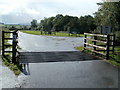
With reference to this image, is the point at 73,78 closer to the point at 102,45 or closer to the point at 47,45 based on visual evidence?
the point at 102,45

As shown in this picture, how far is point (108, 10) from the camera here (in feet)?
57.1

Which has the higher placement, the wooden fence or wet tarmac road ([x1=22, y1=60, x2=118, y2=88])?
the wooden fence

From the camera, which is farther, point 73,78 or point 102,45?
point 102,45

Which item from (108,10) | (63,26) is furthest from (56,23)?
(108,10)

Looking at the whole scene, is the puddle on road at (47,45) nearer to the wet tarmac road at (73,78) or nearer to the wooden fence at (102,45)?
the wooden fence at (102,45)

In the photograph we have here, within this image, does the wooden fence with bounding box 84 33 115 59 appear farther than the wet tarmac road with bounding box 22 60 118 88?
Yes

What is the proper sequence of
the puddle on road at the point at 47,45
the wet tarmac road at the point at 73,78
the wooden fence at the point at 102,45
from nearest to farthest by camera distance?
1. the wet tarmac road at the point at 73,78
2. the wooden fence at the point at 102,45
3. the puddle on road at the point at 47,45

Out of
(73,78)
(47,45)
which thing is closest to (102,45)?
(47,45)

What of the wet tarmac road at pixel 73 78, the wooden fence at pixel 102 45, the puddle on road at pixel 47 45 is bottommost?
the wet tarmac road at pixel 73 78

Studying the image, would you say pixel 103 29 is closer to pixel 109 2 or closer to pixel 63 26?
pixel 109 2

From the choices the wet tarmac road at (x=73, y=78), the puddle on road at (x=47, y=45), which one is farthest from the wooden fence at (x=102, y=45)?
the puddle on road at (x=47, y=45)

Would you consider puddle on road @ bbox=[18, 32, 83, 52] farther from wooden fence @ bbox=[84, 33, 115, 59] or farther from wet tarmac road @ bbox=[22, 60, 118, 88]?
wet tarmac road @ bbox=[22, 60, 118, 88]

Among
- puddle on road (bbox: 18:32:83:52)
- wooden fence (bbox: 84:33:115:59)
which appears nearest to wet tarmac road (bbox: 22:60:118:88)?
wooden fence (bbox: 84:33:115:59)

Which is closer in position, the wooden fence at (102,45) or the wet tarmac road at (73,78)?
the wet tarmac road at (73,78)
